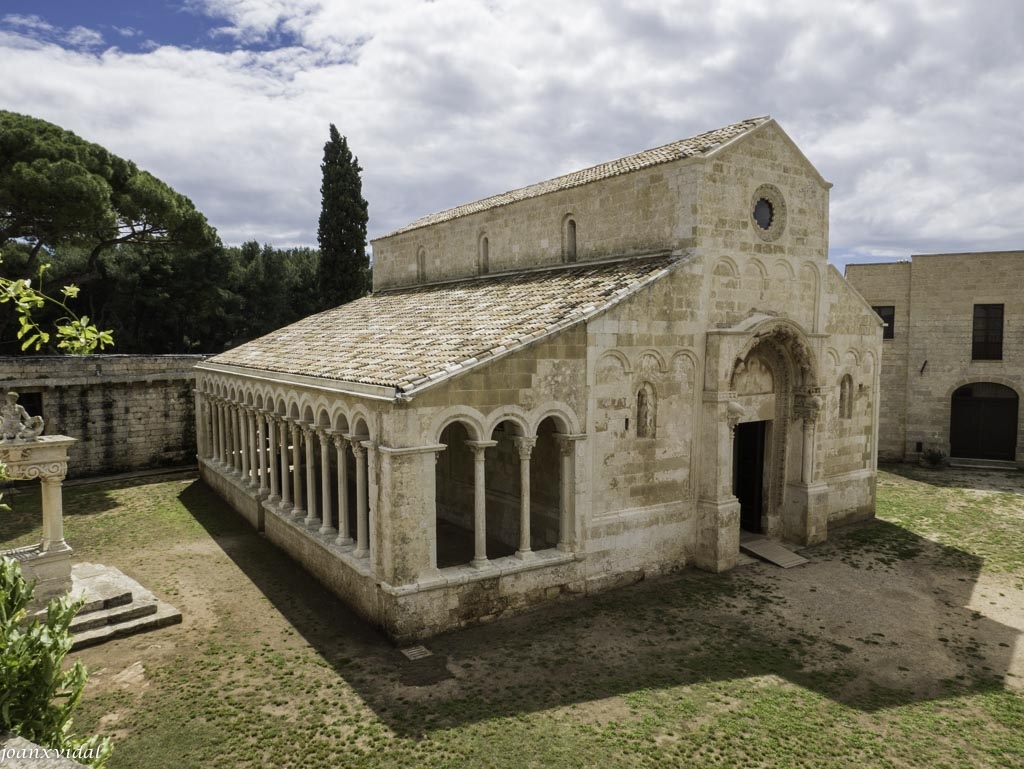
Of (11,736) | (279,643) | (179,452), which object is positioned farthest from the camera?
(179,452)

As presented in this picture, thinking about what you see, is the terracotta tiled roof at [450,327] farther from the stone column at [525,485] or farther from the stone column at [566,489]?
the stone column at [566,489]

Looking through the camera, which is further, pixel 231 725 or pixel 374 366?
pixel 374 366

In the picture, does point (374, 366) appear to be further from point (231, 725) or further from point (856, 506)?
point (856, 506)

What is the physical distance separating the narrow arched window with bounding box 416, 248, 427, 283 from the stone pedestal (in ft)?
46.5

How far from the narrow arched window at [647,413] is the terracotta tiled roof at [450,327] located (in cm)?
213

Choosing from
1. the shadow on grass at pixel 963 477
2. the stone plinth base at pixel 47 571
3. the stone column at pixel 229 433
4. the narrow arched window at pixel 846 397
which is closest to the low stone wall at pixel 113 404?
the stone column at pixel 229 433

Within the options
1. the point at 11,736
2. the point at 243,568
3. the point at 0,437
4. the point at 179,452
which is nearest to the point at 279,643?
the point at 243,568

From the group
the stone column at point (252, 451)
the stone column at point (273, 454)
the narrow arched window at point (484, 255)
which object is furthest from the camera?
the narrow arched window at point (484, 255)

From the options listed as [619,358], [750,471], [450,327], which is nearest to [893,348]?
[750,471]

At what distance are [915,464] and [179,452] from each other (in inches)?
1155

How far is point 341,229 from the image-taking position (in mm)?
35281

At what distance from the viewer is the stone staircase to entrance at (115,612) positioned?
11716 millimetres

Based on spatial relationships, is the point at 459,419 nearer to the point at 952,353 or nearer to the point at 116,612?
the point at 116,612

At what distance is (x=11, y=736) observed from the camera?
4336 mm
